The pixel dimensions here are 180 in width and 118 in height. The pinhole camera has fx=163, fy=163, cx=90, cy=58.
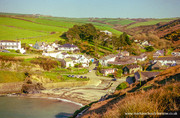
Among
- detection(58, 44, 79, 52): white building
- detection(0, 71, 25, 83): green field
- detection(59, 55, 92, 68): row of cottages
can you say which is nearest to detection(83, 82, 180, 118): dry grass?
detection(0, 71, 25, 83): green field

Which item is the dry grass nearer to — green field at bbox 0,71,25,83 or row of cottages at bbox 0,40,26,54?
green field at bbox 0,71,25,83

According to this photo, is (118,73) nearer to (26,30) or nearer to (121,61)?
(121,61)

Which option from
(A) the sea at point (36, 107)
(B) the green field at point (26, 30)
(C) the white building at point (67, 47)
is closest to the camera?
(A) the sea at point (36, 107)

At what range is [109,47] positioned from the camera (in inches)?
2660

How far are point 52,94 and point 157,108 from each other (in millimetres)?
27356

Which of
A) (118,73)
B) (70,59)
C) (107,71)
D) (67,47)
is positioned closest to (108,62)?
(107,71)

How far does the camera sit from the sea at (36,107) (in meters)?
22.5

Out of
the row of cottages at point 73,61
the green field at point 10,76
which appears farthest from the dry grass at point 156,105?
the row of cottages at point 73,61

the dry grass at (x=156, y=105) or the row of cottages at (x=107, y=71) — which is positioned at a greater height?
the dry grass at (x=156, y=105)

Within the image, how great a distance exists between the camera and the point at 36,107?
2512cm

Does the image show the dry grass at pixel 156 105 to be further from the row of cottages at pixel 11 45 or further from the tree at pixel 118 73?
the row of cottages at pixel 11 45

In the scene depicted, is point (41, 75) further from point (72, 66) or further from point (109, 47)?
point (109, 47)

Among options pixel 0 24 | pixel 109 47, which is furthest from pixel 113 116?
pixel 0 24

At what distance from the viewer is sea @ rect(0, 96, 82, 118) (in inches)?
885
